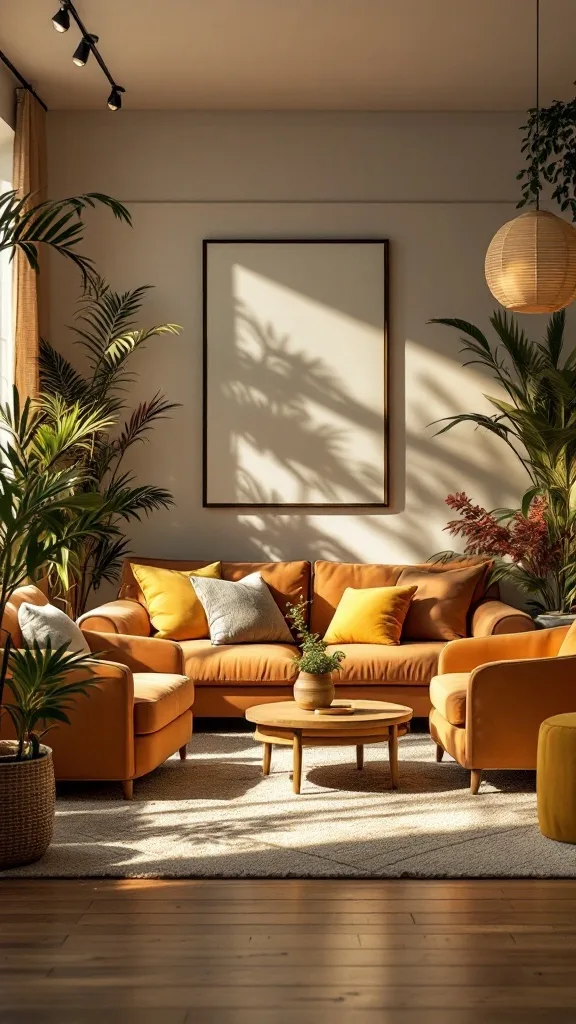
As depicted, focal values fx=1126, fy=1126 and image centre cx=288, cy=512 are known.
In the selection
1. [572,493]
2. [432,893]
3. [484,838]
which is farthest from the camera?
[572,493]

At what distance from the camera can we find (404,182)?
6.98 m

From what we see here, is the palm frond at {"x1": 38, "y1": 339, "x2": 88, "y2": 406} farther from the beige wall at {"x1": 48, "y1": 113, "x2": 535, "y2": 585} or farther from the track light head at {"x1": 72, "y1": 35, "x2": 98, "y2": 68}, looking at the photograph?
the track light head at {"x1": 72, "y1": 35, "x2": 98, "y2": 68}

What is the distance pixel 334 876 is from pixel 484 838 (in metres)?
0.68

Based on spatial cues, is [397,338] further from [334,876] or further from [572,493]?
[334,876]

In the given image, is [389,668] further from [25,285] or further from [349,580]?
[25,285]

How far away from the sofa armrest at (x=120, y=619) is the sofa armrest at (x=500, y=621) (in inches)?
71.8

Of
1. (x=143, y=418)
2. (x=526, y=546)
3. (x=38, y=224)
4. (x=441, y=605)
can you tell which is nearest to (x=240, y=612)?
(x=441, y=605)

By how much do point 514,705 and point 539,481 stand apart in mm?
2440


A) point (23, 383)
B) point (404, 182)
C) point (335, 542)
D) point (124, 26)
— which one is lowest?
point (335, 542)

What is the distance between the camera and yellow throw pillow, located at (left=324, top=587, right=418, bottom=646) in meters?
6.08

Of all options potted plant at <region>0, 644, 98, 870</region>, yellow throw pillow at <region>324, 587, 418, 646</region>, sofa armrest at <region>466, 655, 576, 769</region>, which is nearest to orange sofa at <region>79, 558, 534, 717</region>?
yellow throw pillow at <region>324, 587, 418, 646</region>

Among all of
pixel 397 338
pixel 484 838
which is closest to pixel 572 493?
pixel 397 338

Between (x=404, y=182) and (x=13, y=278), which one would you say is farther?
(x=404, y=182)

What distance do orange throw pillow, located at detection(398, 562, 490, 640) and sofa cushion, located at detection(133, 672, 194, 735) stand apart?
158 cm
